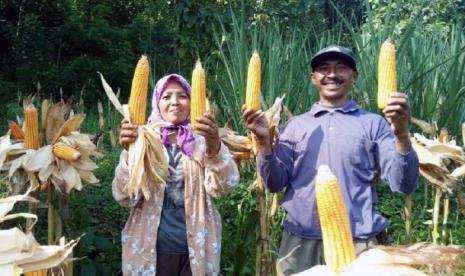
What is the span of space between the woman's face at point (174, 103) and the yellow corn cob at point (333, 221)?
50.7 inches

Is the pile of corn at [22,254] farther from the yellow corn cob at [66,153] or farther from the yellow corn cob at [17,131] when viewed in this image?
the yellow corn cob at [17,131]

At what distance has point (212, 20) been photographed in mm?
7770

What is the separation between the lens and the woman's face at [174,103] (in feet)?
8.28

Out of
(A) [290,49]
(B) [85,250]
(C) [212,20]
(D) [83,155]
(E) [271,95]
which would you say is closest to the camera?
(D) [83,155]

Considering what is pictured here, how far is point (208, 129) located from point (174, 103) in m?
0.31

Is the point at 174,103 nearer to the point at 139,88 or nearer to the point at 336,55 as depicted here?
the point at 139,88

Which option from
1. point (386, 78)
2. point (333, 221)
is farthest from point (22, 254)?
point (386, 78)

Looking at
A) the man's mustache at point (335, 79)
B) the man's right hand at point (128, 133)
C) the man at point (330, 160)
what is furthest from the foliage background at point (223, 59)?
the man's mustache at point (335, 79)

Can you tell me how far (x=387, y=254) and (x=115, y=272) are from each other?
2.55 meters

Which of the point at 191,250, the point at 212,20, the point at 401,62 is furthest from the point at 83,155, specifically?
the point at 212,20

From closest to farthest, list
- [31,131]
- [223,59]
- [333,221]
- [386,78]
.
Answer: [333,221]
[386,78]
[31,131]
[223,59]

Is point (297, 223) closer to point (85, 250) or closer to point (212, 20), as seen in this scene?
point (85, 250)

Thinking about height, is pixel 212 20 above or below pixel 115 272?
above

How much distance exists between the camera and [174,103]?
2521 mm
